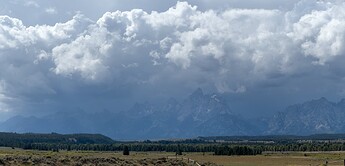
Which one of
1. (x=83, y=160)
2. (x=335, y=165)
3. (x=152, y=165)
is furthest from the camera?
(x=335, y=165)

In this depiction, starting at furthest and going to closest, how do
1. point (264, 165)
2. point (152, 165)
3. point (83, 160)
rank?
point (264, 165), point (152, 165), point (83, 160)

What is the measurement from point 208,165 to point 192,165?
3.86m

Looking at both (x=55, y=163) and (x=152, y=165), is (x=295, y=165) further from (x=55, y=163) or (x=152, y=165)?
(x=55, y=163)

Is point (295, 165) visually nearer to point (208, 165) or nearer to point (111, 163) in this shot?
point (208, 165)

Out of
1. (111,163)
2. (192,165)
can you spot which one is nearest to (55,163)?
(111,163)

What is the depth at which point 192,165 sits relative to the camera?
10844 cm

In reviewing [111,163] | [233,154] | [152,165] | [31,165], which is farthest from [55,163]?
[233,154]

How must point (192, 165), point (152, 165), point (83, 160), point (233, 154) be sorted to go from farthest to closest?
point (233, 154) → point (192, 165) → point (152, 165) → point (83, 160)

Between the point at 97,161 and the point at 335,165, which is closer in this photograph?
the point at 97,161

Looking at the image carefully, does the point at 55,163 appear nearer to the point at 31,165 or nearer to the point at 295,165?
the point at 31,165

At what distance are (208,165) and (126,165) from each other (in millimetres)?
24761

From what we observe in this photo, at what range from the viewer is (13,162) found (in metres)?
80.8

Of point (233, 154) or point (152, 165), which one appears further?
point (233, 154)

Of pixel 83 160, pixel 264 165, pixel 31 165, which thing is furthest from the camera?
pixel 264 165
